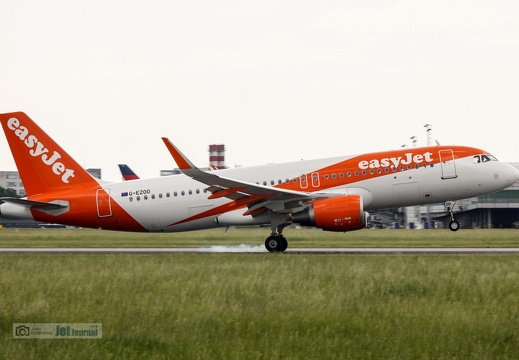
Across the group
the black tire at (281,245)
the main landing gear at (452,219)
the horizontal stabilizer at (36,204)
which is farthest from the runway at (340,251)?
the horizontal stabilizer at (36,204)

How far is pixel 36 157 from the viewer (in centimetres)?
3206

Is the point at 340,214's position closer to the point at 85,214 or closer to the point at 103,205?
the point at 103,205

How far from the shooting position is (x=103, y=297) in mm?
15875

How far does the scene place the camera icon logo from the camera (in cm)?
1216

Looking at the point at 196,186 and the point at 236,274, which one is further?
the point at 196,186

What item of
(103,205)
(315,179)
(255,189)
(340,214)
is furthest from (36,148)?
(340,214)

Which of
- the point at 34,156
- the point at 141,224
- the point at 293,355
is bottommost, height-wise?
the point at 293,355

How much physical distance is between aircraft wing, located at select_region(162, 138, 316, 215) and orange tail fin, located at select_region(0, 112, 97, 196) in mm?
7323

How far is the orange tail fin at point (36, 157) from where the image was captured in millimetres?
32000

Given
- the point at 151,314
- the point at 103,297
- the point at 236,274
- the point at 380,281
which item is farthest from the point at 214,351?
the point at 236,274

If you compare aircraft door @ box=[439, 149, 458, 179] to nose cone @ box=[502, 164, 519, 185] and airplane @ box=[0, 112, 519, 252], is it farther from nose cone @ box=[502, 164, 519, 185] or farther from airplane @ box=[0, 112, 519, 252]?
nose cone @ box=[502, 164, 519, 185]

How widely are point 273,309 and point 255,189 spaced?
14.5 meters

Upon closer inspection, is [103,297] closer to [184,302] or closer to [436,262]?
[184,302]

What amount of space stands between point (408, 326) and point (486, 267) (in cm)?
987
